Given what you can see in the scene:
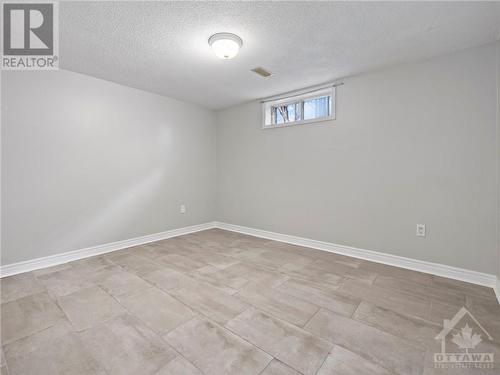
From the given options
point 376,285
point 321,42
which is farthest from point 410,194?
point 321,42

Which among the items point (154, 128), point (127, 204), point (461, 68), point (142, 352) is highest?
point (461, 68)

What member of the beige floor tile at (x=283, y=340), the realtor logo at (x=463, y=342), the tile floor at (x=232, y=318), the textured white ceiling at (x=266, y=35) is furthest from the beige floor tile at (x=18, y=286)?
the realtor logo at (x=463, y=342)

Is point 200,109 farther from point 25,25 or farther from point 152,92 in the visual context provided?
point 25,25

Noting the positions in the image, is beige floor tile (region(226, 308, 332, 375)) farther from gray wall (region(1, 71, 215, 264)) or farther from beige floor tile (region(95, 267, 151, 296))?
gray wall (region(1, 71, 215, 264))

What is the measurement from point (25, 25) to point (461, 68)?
4.00 m

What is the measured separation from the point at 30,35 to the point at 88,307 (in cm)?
243

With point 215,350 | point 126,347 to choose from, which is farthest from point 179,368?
point 126,347

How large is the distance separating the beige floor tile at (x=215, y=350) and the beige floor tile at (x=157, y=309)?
0.10 m

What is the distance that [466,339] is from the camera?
4.84 feet

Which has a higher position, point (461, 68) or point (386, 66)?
point (386, 66)

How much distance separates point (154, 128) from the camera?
144 inches

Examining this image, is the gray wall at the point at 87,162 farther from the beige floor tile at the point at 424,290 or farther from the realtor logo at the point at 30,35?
the beige floor tile at the point at 424,290

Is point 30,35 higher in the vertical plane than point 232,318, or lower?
higher

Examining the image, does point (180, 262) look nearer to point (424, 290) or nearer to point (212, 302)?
point (212, 302)
